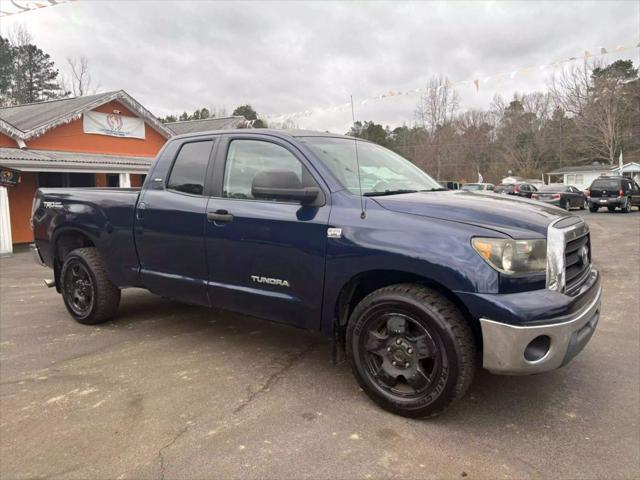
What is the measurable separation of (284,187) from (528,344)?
1782 millimetres

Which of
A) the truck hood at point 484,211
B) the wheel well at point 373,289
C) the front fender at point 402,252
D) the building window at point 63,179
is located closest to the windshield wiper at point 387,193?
the truck hood at point 484,211

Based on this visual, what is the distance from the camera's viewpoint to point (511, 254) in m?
2.68

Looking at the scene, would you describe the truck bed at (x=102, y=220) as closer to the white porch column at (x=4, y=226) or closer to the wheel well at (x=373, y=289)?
the wheel well at (x=373, y=289)

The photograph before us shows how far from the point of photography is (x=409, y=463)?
254 centimetres

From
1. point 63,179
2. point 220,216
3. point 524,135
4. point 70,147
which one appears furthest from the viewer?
point 524,135

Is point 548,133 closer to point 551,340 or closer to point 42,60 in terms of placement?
point 42,60

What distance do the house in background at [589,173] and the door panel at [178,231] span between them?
47.8 metres

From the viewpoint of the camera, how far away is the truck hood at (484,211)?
2799 millimetres

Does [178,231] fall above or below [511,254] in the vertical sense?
above

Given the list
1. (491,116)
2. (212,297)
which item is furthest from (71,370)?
(491,116)

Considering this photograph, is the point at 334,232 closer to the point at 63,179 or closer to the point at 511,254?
the point at 511,254

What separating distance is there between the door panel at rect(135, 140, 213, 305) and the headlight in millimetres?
2194

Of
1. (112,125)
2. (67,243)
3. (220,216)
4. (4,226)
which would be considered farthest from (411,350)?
(112,125)

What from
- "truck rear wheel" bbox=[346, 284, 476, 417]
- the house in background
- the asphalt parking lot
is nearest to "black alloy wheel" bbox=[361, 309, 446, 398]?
"truck rear wheel" bbox=[346, 284, 476, 417]
